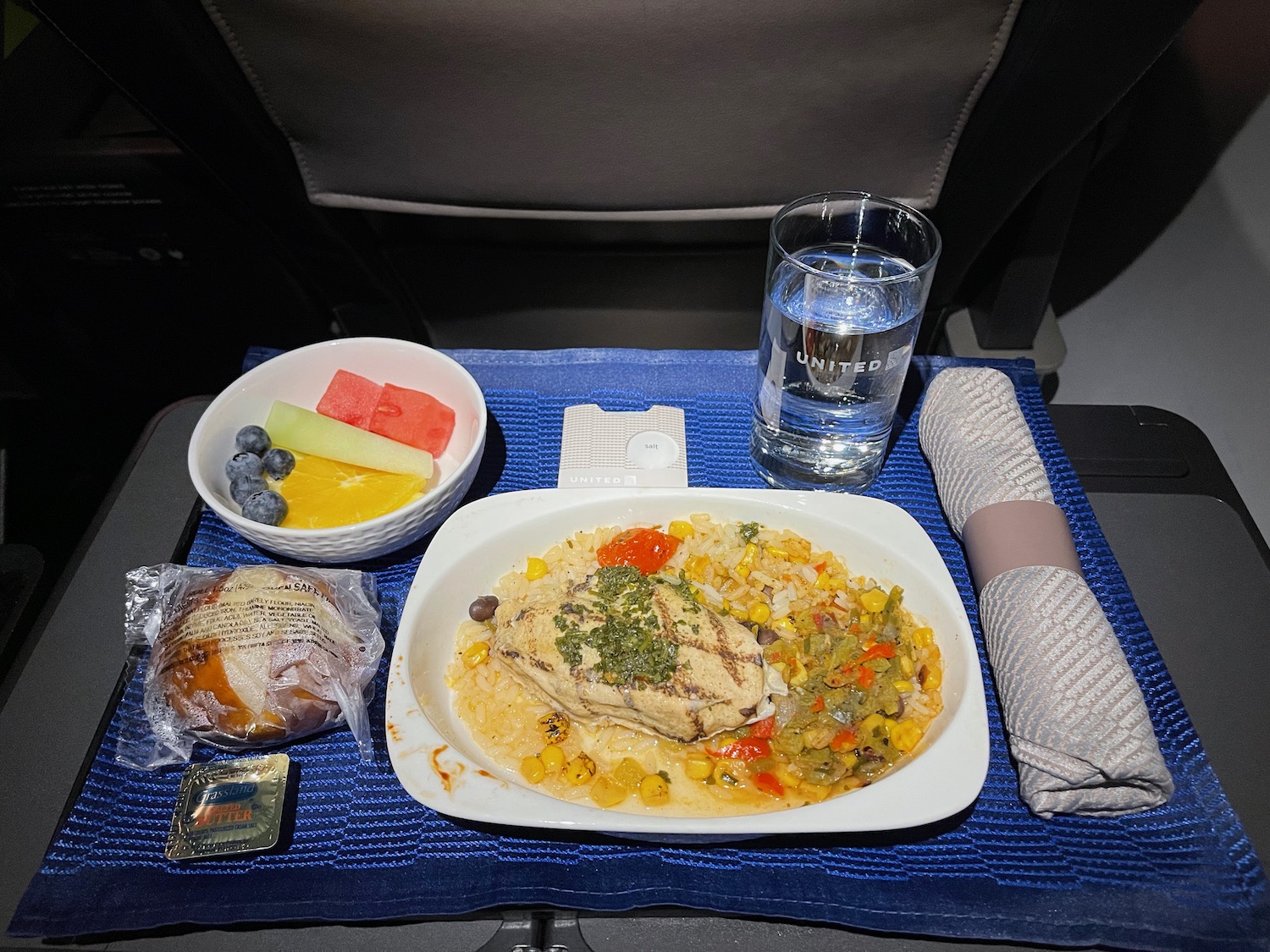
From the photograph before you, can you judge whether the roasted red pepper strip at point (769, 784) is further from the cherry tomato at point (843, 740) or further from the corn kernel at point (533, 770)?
the corn kernel at point (533, 770)

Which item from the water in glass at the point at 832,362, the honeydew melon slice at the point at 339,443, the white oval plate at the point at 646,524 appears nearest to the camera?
the white oval plate at the point at 646,524

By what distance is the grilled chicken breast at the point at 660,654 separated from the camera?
1158mm

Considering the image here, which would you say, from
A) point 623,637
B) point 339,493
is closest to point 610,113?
point 339,493

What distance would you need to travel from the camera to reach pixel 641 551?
137 cm

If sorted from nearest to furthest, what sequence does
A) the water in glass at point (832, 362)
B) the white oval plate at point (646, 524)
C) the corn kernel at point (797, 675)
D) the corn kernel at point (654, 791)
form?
the white oval plate at point (646, 524), the corn kernel at point (654, 791), the corn kernel at point (797, 675), the water in glass at point (832, 362)

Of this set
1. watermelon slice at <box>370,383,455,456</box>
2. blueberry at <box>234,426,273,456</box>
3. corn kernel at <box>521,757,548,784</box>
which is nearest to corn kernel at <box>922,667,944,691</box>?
corn kernel at <box>521,757,548,784</box>

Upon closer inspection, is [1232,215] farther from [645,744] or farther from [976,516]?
[645,744]

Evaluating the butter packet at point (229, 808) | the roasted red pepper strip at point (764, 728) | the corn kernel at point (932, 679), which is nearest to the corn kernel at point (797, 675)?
the roasted red pepper strip at point (764, 728)

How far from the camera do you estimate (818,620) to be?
1.30 metres

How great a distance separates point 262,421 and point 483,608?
60 cm

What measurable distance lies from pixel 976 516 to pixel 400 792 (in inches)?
39.8

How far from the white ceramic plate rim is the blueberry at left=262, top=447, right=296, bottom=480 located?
10 centimetres

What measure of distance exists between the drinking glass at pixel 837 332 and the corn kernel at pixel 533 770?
0.70m

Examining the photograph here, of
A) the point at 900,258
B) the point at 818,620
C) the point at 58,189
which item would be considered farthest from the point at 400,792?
the point at 58,189
